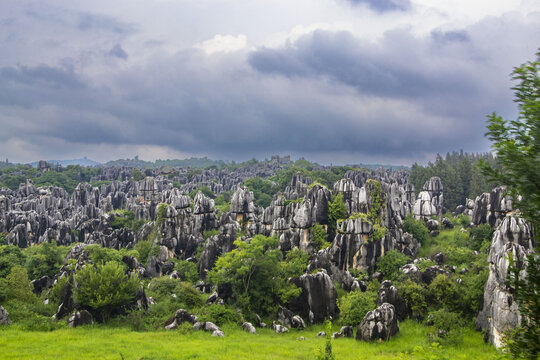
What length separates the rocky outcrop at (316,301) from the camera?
34156 mm

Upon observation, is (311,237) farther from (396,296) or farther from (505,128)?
(505,128)

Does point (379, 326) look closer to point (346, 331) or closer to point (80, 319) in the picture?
point (346, 331)

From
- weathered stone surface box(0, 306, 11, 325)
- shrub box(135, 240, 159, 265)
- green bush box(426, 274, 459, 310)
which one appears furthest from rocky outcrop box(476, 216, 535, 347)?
shrub box(135, 240, 159, 265)

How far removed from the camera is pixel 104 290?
27906mm

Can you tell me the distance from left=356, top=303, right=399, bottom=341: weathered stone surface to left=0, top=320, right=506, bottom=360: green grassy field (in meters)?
0.75

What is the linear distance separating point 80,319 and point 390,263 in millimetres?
32909

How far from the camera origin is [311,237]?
48.6m

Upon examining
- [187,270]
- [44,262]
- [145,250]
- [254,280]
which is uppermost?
[254,280]

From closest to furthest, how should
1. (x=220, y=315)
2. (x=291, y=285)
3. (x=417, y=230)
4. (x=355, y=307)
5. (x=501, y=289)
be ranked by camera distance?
(x=501, y=289), (x=220, y=315), (x=355, y=307), (x=291, y=285), (x=417, y=230)

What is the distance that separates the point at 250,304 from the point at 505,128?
30010 millimetres

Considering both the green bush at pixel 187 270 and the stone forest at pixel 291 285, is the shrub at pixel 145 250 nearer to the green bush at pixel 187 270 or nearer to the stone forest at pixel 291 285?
the stone forest at pixel 291 285

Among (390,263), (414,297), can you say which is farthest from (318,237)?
(414,297)

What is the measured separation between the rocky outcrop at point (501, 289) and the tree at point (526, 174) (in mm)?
15719

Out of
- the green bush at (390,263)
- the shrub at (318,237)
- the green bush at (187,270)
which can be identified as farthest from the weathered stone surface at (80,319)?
the green bush at (390,263)
